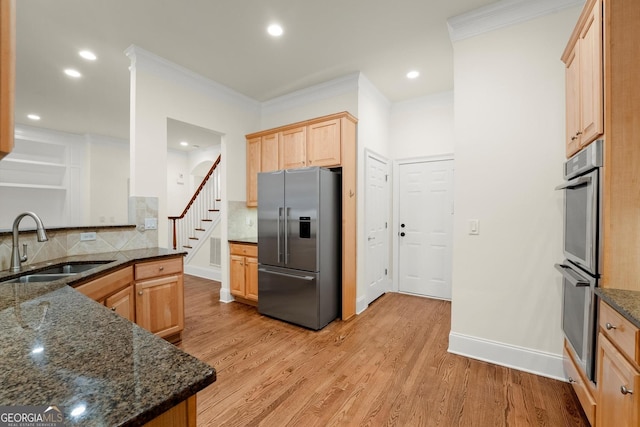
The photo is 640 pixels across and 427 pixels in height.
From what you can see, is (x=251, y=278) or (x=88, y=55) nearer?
(x=88, y=55)

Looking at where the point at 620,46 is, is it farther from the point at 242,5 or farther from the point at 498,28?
the point at 242,5

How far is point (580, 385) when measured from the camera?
165 centimetres

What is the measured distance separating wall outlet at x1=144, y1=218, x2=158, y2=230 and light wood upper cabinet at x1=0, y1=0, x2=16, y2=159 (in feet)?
8.33

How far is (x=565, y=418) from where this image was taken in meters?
1.73

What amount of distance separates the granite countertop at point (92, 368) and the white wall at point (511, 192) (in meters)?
2.45

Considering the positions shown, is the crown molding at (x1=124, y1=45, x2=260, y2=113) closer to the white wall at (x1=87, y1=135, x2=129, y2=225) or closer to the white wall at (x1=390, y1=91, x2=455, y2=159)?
the white wall at (x1=390, y1=91, x2=455, y2=159)

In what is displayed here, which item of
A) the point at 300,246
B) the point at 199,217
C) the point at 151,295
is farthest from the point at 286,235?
the point at 199,217

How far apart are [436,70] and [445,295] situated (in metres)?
3.02

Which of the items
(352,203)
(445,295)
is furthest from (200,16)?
(445,295)

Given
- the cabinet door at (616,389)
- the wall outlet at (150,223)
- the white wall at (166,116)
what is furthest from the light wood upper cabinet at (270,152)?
the cabinet door at (616,389)

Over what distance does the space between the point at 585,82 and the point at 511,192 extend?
34.9 inches

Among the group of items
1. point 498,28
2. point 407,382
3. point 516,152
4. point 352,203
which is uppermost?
point 498,28

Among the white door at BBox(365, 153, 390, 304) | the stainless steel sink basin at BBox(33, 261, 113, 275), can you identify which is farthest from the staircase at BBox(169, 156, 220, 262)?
the white door at BBox(365, 153, 390, 304)

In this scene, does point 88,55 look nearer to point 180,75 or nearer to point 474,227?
point 180,75
